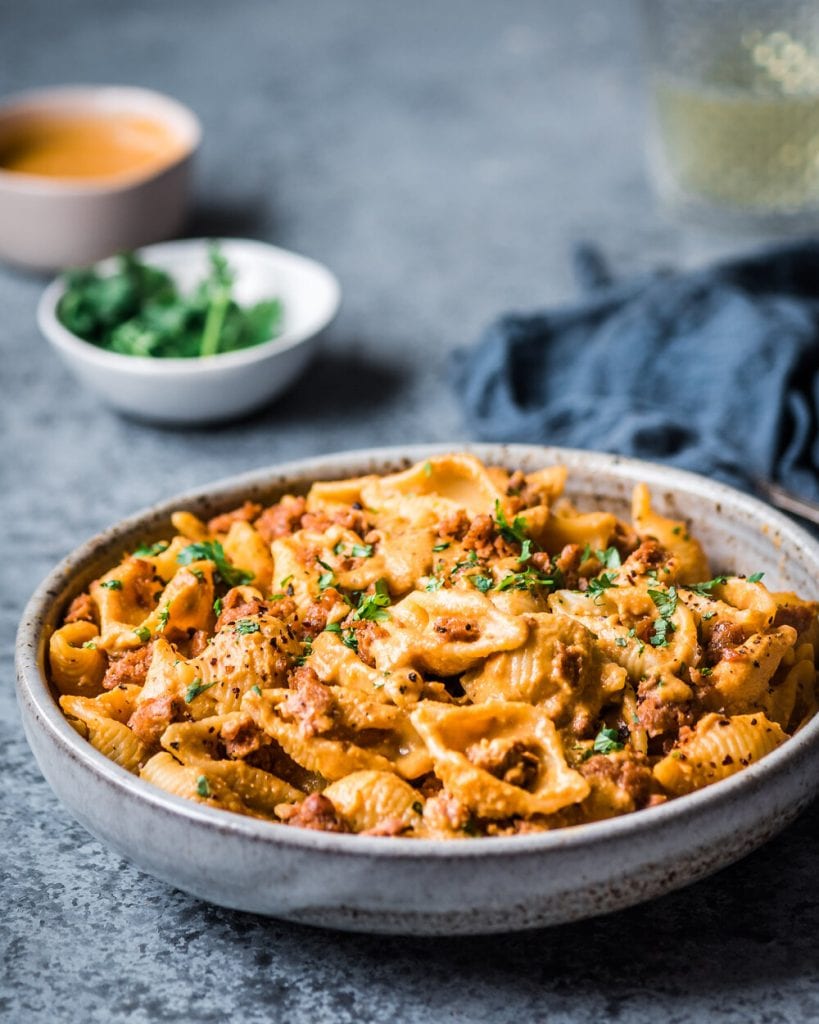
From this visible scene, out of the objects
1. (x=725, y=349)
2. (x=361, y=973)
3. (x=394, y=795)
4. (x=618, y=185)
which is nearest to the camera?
(x=394, y=795)

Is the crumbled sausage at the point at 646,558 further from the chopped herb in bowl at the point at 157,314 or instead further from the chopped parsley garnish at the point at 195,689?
the chopped herb in bowl at the point at 157,314

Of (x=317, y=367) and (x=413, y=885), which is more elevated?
(x=413, y=885)

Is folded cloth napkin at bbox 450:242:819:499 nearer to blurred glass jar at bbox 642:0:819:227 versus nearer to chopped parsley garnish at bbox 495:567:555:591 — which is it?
blurred glass jar at bbox 642:0:819:227

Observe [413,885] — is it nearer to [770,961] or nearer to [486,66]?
[770,961]

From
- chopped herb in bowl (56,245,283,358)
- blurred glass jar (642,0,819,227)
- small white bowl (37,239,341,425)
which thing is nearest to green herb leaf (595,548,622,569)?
small white bowl (37,239,341,425)

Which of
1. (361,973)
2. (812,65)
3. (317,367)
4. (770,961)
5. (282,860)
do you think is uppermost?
(812,65)

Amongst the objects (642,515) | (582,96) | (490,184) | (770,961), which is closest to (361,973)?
(770,961)
